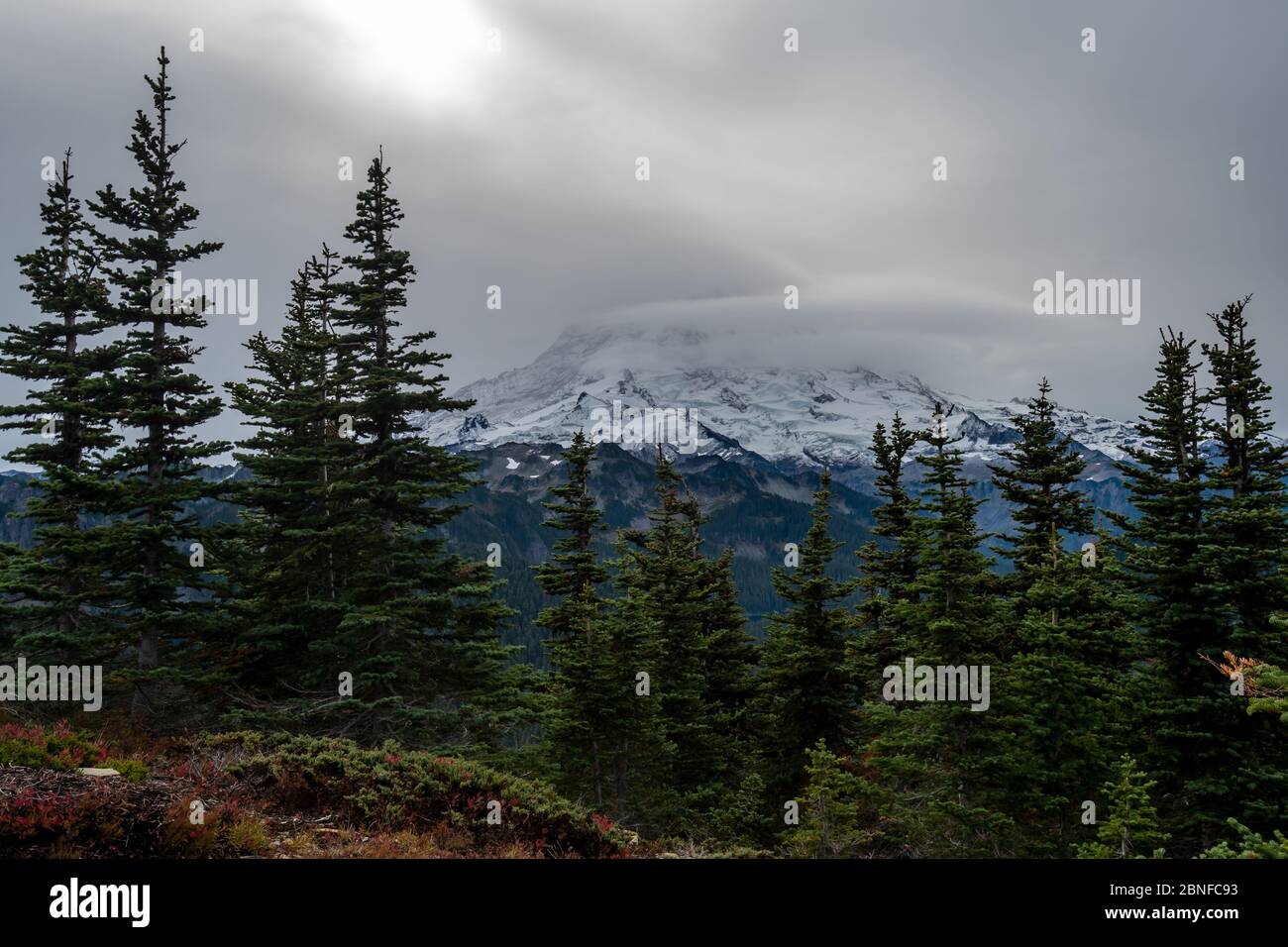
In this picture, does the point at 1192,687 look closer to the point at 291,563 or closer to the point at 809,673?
the point at 809,673

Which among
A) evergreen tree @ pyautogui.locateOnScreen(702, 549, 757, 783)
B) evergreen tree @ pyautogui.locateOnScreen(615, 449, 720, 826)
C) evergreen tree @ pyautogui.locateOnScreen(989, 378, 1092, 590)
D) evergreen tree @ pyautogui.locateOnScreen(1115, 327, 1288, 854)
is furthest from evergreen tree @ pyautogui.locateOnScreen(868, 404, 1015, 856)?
evergreen tree @ pyautogui.locateOnScreen(702, 549, 757, 783)

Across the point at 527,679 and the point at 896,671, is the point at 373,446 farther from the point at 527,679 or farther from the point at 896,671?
the point at 896,671

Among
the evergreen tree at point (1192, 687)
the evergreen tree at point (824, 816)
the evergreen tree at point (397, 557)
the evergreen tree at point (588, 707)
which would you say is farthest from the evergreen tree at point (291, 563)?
the evergreen tree at point (1192, 687)

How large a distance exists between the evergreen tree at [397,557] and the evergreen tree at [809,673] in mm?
12637

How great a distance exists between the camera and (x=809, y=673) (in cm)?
3012

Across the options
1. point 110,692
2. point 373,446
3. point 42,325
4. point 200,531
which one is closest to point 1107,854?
point 373,446

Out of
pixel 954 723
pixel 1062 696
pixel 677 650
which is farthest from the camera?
pixel 677 650

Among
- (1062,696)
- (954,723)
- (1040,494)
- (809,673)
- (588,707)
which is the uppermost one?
(1040,494)

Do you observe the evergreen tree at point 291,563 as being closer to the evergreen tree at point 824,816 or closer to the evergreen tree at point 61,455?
the evergreen tree at point 61,455

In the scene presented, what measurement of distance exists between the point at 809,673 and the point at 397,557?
57.3ft

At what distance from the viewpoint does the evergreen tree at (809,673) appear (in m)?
29.8

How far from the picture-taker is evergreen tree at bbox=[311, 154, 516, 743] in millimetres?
22562

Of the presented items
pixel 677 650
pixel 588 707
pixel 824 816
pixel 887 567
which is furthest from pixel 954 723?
pixel 677 650
